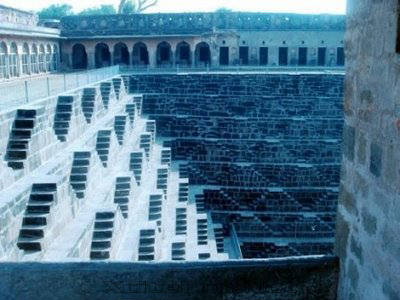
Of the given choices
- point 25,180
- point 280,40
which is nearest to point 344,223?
point 25,180

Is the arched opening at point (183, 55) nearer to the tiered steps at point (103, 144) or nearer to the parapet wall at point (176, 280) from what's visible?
the tiered steps at point (103, 144)

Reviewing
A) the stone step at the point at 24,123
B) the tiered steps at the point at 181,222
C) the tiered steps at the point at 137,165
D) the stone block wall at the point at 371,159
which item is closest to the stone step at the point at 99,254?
the stone step at the point at 24,123

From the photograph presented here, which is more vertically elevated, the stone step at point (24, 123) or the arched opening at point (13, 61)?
the arched opening at point (13, 61)

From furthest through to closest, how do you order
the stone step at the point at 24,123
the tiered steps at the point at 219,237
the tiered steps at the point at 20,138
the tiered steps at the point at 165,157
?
the tiered steps at the point at 165,157
the tiered steps at the point at 219,237
the stone step at the point at 24,123
the tiered steps at the point at 20,138

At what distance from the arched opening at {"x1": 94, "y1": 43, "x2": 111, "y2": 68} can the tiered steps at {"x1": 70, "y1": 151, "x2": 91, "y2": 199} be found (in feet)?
58.4

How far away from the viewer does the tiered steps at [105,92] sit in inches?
588

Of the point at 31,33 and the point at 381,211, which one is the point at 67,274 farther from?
the point at 31,33

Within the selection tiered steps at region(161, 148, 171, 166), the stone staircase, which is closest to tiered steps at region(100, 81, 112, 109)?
tiered steps at region(161, 148, 171, 166)

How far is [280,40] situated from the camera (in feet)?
83.6

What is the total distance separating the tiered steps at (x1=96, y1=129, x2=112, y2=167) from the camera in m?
10.5

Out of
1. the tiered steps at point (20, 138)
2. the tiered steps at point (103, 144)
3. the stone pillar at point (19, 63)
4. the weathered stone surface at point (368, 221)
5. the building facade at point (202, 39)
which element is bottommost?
the tiered steps at point (103, 144)

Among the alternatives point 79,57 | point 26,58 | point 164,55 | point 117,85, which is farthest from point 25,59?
point 164,55

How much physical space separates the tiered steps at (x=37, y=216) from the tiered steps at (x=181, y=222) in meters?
3.96

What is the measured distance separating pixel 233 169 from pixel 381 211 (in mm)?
13106
